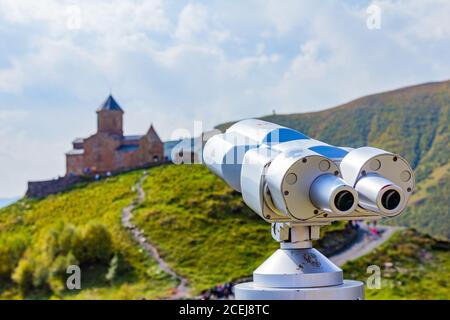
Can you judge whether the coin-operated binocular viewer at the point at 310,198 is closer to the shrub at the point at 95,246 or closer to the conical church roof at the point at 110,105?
the shrub at the point at 95,246

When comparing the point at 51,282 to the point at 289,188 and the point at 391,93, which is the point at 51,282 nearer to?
the point at 289,188

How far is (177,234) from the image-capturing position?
57781 millimetres

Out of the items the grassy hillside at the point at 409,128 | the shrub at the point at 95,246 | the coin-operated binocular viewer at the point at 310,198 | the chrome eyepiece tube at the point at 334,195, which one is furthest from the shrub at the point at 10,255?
the chrome eyepiece tube at the point at 334,195

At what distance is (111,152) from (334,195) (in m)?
74.8

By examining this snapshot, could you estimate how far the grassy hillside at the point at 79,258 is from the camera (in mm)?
48188

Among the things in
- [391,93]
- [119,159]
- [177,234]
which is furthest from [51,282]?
[391,93]

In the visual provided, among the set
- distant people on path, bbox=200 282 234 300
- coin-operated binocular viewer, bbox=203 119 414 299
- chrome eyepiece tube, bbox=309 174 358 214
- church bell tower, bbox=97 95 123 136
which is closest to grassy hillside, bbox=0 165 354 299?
distant people on path, bbox=200 282 234 300

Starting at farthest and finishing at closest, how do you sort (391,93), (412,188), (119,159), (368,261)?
(391,93) → (119,159) → (368,261) → (412,188)

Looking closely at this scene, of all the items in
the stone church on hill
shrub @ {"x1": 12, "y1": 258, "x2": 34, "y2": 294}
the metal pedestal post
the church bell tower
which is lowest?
shrub @ {"x1": 12, "y1": 258, "x2": 34, "y2": 294}

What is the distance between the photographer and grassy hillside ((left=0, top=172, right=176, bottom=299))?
1897 inches

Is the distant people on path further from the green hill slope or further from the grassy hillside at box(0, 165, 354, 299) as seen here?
the grassy hillside at box(0, 165, 354, 299)

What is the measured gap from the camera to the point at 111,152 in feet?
254

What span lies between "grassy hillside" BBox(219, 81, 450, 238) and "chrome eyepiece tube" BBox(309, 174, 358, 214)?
257 feet
